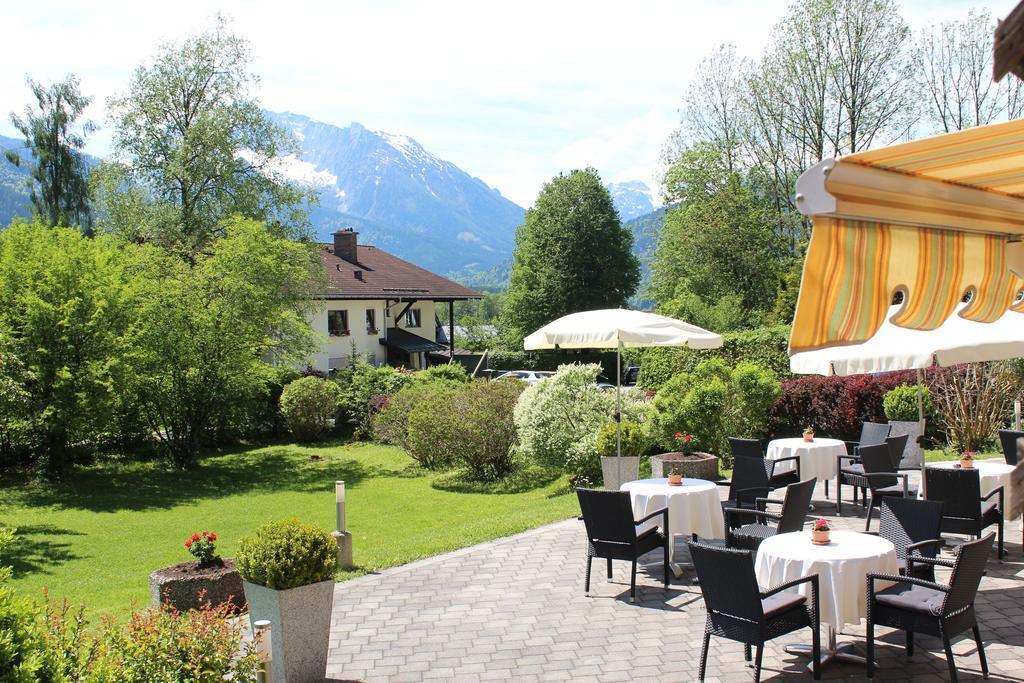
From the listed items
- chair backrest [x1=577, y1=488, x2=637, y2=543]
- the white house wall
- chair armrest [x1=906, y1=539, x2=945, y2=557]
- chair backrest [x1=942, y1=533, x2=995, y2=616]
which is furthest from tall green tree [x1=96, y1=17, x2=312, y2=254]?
chair backrest [x1=942, y1=533, x2=995, y2=616]

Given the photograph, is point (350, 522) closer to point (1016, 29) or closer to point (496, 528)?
point (496, 528)

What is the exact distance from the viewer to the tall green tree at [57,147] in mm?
37931

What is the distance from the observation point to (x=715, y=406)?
15.4 m

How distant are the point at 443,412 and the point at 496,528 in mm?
8608

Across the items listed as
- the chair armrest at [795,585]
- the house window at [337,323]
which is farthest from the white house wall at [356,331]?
the chair armrest at [795,585]

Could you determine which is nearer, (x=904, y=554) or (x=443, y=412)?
(x=904, y=554)

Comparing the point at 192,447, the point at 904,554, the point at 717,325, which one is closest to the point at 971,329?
the point at 904,554

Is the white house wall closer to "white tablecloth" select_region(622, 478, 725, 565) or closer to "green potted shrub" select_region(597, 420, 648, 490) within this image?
"green potted shrub" select_region(597, 420, 648, 490)

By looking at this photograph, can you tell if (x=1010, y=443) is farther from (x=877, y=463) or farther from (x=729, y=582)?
(x=729, y=582)

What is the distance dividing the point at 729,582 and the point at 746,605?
7.5 inches

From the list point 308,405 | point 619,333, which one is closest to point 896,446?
point 619,333

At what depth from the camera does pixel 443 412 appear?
2033 cm

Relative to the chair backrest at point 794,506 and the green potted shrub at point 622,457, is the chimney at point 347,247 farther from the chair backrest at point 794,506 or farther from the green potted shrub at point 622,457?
the chair backrest at point 794,506

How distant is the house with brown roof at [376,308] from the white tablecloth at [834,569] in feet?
113
